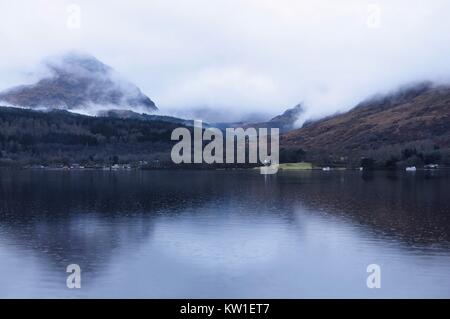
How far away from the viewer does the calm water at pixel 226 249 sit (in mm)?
45562

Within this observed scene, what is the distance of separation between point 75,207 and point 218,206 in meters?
25.6

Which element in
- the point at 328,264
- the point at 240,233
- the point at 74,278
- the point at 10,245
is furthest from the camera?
the point at 240,233

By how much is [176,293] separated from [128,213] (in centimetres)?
5192

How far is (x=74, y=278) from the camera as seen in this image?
46.9 metres

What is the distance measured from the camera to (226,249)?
6069cm

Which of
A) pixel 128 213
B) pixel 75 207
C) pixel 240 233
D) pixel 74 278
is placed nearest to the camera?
pixel 74 278

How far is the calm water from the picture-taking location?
4556 centimetres

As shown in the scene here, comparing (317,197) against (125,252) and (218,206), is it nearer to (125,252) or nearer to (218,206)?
(218,206)

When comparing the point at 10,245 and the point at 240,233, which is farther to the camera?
the point at 240,233

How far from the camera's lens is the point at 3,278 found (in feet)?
159
